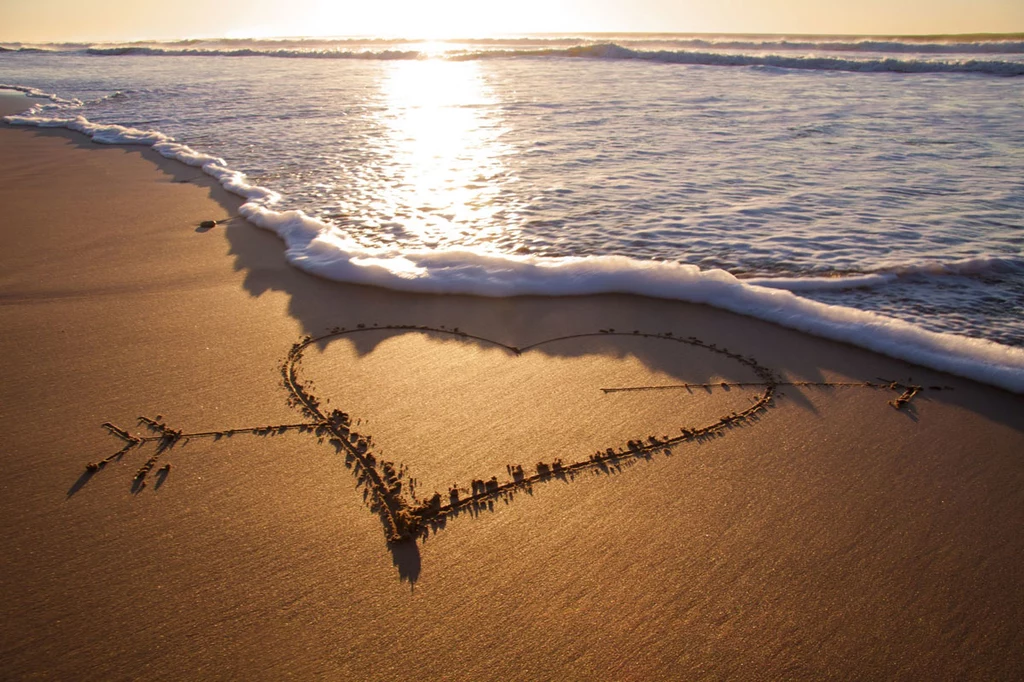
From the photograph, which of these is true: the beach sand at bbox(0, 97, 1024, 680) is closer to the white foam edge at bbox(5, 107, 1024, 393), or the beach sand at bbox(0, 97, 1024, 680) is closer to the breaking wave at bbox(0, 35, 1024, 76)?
the white foam edge at bbox(5, 107, 1024, 393)

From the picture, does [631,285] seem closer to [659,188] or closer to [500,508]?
[500,508]

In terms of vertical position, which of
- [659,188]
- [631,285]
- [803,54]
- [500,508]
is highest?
[500,508]

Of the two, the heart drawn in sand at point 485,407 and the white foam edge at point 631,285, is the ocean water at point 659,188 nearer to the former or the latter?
the white foam edge at point 631,285

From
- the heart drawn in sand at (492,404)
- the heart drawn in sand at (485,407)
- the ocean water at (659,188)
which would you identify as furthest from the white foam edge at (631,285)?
the heart drawn in sand at (492,404)

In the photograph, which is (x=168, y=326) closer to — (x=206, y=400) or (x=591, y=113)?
(x=206, y=400)

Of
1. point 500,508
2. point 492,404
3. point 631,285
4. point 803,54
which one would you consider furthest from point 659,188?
point 803,54

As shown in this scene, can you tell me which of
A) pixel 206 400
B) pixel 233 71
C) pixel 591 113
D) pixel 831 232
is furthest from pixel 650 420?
pixel 233 71

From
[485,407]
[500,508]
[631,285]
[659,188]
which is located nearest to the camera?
[500,508]

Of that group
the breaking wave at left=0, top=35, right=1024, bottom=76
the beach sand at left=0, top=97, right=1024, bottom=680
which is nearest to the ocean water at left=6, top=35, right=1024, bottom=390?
the beach sand at left=0, top=97, right=1024, bottom=680
